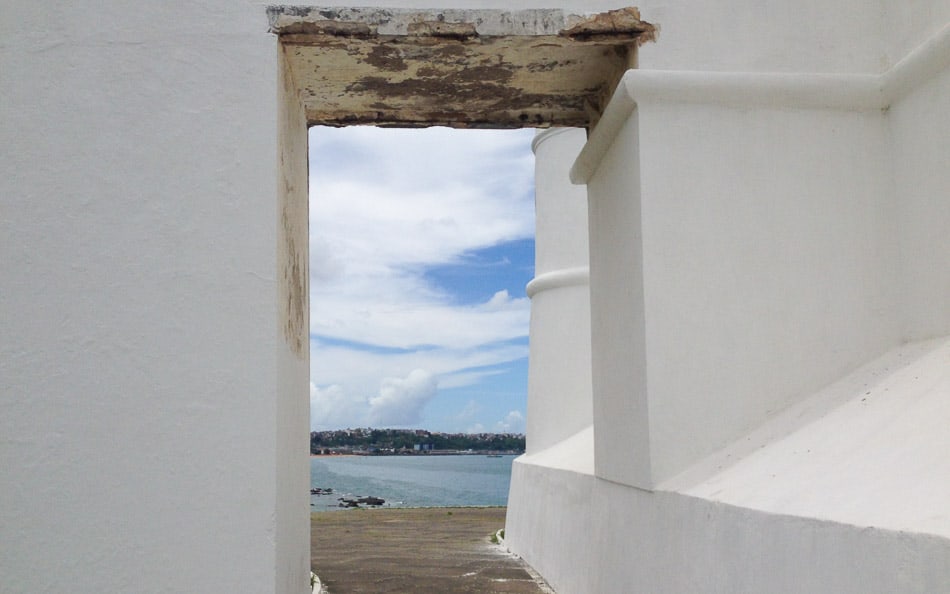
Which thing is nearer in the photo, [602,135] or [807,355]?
[807,355]

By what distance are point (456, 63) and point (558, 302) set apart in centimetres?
634

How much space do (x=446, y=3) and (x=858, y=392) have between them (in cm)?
313

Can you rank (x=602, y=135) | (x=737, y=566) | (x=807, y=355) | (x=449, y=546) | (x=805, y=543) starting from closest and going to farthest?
1. (x=805, y=543)
2. (x=737, y=566)
3. (x=807, y=355)
4. (x=602, y=135)
5. (x=449, y=546)

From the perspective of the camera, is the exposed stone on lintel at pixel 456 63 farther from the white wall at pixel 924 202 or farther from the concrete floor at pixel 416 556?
the concrete floor at pixel 416 556

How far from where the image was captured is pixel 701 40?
18.4 ft

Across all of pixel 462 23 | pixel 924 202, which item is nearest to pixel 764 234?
pixel 924 202

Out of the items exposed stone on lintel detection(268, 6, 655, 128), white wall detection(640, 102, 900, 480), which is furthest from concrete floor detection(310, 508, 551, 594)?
exposed stone on lintel detection(268, 6, 655, 128)

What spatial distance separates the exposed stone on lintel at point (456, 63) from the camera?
218 inches

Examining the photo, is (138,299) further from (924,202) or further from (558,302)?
(558,302)

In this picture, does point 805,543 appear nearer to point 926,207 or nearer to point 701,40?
point 926,207

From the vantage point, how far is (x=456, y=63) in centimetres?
619

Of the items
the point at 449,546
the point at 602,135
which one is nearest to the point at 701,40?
the point at 602,135

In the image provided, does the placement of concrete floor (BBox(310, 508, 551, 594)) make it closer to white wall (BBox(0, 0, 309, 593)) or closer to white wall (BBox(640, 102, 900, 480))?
white wall (BBox(640, 102, 900, 480))

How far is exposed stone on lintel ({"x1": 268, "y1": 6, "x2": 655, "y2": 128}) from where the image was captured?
5539 mm
